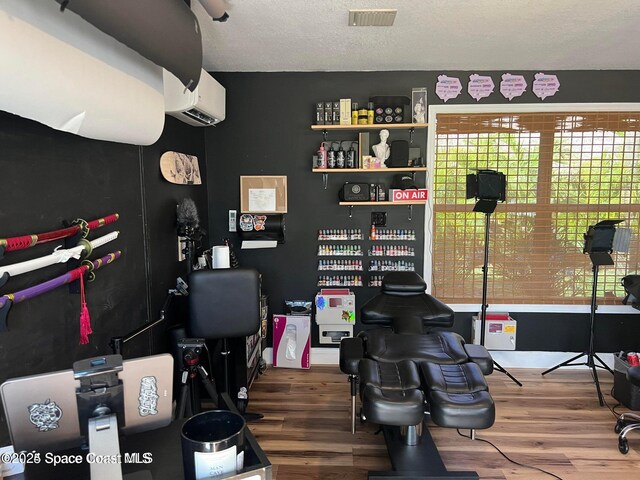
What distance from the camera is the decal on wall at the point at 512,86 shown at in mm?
3533

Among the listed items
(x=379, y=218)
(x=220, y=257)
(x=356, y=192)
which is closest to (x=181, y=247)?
(x=220, y=257)

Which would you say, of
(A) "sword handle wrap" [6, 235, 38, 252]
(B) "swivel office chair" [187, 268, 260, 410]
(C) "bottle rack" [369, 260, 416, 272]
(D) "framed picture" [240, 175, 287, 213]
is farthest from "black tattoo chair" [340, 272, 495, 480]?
(A) "sword handle wrap" [6, 235, 38, 252]

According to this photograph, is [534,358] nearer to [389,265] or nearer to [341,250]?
[389,265]

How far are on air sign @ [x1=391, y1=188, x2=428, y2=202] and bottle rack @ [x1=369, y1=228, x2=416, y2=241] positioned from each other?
31 cm

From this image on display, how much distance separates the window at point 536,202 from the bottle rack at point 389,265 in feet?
0.75

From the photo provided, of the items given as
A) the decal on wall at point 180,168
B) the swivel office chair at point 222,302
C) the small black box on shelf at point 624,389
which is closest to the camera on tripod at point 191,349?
the swivel office chair at point 222,302

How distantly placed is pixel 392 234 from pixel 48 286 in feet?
9.02

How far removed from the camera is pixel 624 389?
9.68 ft

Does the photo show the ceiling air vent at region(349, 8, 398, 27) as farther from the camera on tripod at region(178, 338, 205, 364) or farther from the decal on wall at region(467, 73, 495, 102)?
the camera on tripod at region(178, 338, 205, 364)

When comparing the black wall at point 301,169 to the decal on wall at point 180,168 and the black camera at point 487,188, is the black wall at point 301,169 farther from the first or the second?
the black camera at point 487,188

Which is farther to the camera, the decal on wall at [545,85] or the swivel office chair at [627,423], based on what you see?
the decal on wall at [545,85]

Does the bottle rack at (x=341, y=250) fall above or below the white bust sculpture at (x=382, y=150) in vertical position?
below

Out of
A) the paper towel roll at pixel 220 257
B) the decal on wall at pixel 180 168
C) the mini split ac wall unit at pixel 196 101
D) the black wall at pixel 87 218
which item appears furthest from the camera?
the paper towel roll at pixel 220 257

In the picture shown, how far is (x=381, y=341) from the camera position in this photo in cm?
245
